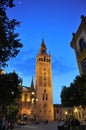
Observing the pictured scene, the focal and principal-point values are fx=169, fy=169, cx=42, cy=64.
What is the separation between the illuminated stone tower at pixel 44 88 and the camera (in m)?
91.1

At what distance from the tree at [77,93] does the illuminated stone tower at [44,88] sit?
2850 inches

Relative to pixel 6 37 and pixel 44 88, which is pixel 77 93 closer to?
pixel 6 37

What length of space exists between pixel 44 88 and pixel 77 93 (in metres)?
81.8

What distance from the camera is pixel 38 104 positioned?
3684 inches

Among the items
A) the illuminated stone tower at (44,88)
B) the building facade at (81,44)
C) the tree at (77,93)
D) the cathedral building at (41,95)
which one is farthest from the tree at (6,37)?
the illuminated stone tower at (44,88)

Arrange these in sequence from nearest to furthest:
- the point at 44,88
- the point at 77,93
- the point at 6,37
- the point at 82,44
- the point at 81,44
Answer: the point at 6,37
the point at 77,93
the point at 82,44
the point at 81,44
the point at 44,88

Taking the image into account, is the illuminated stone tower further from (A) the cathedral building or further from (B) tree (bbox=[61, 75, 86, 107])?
(B) tree (bbox=[61, 75, 86, 107])

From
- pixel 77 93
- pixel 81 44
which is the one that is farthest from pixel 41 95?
pixel 77 93

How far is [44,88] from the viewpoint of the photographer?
327 feet

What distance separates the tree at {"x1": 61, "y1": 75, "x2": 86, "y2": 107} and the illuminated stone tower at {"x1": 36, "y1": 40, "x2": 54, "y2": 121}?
7238 cm

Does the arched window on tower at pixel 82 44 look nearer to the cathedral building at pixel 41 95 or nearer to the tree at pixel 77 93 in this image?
the tree at pixel 77 93

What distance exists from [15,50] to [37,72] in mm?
93956

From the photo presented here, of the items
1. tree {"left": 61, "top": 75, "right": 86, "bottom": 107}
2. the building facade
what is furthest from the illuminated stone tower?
tree {"left": 61, "top": 75, "right": 86, "bottom": 107}

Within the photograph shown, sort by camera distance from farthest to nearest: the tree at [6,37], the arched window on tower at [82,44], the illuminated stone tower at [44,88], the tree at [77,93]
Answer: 1. the illuminated stone tower at [44,88]
2. the arched window on tower at [82,44]
3. the tree at [77,93]
4. the tree at [6,37]
